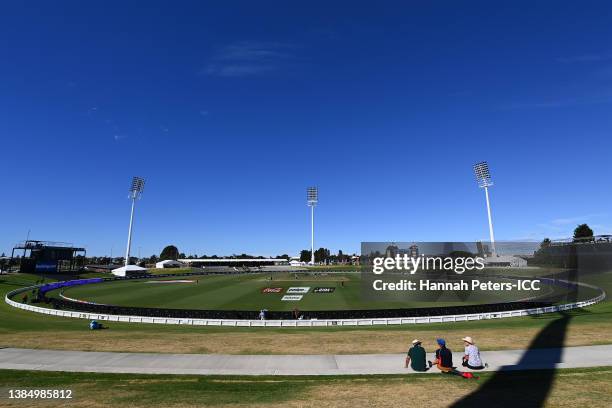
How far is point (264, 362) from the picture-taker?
1623 centimetres

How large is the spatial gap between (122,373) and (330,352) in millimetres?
8843

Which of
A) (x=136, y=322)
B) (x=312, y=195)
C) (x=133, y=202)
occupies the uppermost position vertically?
(x=312, y=195)

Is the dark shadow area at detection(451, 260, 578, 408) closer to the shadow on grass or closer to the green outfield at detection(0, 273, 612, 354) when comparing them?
the shadow on grass

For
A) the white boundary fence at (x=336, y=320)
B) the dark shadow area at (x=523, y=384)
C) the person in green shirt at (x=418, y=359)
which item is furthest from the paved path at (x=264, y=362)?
the white boundary fence at (x=336, y=320)

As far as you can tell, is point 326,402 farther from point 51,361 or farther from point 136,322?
point 136,322

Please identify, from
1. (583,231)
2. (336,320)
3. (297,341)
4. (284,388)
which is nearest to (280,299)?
(336,320)

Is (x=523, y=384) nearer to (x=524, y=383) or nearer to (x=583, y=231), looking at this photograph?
(x=524, y=383)

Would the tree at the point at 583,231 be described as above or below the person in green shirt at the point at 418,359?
above

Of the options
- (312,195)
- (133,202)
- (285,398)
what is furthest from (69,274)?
(285,398)

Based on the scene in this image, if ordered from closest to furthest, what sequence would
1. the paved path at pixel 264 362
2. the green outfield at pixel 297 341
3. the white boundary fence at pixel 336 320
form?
the paved path at pixel 264 362 < the green outfield at pixel 297 341 < the white boundary fence at pixel 336 320

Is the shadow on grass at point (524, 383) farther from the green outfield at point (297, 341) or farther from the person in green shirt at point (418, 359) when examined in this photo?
the person in green shirt at point (418, 359)

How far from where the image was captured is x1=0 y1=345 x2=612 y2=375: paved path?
14812mm

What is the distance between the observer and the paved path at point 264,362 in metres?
14.8

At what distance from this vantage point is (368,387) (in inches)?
495
